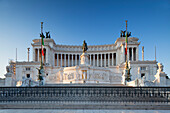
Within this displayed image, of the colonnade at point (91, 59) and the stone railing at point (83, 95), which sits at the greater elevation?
the colonnade at point (91, 59)

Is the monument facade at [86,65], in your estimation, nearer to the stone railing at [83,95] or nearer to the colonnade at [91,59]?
the colonnade at [91,59]

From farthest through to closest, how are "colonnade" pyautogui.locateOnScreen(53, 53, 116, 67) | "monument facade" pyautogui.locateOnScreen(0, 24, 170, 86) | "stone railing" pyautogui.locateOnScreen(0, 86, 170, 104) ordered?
"colonnade" pyautogui.locateOnScreen(53, 53, 116, 67) < "monument facade" pyautogui.locateOnScreen(0, 24, 170, 86) < "stone railing" pyautogui.locateOnScreen(0, 86, 170, 104)

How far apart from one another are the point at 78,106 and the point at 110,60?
206 feet

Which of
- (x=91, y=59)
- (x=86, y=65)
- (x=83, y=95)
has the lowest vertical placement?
(x=83, y=95)

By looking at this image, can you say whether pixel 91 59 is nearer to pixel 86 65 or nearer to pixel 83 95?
pixel 86 65

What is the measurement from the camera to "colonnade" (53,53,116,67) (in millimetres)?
67750

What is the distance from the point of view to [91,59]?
72500 millimetres

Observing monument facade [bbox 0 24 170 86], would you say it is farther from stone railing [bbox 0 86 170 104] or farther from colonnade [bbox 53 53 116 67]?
stone railing [bbox 0 86 170 104]

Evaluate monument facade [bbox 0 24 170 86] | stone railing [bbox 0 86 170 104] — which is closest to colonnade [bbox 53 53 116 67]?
monument facade [bbox 0 24 170 86]

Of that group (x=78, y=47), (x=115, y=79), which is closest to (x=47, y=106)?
(x=115, y=79)

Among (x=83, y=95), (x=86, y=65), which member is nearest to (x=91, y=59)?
(x=86, y=65)

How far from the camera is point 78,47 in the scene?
70.5 m

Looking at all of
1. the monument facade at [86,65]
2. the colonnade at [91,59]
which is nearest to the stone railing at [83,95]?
the monument facade at [86,65]

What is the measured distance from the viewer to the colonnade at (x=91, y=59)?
67750mm
